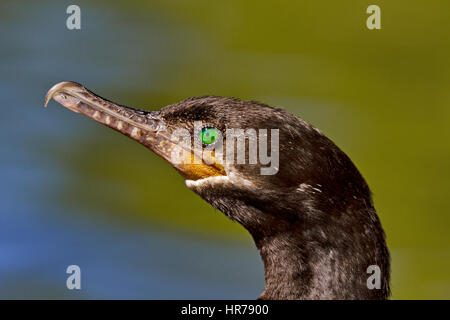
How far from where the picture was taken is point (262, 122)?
430 cm

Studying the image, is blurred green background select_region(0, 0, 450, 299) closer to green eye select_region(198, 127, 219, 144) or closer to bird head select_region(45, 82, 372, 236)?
bird head select_region(45, 82, 372, 236)

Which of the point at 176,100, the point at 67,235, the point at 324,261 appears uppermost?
the point at 176,100

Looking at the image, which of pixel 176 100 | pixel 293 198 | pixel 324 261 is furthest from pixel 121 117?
pixel 176 100

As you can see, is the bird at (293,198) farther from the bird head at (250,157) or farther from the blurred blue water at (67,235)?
the blurred blue water at (67,235)

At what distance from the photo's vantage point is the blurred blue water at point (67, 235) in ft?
25.5

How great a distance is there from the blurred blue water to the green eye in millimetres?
3209

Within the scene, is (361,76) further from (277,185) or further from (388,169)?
(277,185)

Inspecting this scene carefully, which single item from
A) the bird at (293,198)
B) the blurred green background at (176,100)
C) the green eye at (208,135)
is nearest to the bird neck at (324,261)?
the bird at (293,198)

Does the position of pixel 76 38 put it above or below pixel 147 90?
above

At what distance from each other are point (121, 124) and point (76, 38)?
5.14m

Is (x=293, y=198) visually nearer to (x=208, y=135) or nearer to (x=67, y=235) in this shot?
(x=208, y=135)

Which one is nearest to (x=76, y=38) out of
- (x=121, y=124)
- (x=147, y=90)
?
(x=147, y=90)

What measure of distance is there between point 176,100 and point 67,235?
1.42 meters

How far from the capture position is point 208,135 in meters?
4.45
